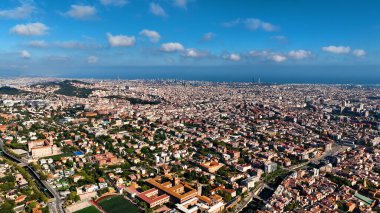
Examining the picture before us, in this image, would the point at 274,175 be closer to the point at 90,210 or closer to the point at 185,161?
the point at 185,161

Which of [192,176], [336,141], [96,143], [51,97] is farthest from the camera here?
[51,97]

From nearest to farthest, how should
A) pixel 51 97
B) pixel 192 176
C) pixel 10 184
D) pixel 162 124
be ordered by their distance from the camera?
1. pixel 10 184
2. pixel 192 176
3. pixel 162 124
4. pixel 51 97

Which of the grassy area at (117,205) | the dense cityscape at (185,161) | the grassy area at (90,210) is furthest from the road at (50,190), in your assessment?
the grassy area at (117,205)

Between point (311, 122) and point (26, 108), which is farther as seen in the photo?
point (26, 108)

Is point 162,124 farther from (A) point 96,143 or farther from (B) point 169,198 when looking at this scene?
(B) point 169,198

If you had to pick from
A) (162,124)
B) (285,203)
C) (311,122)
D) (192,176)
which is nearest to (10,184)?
(192,176)
